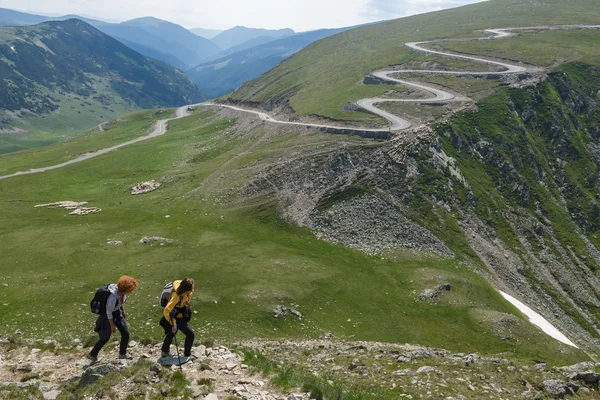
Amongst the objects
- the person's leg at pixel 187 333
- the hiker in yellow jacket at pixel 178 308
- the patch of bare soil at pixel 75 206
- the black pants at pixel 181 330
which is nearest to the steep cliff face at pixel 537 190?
the person's leg at pixel 187 333

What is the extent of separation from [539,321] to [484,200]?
30.5 metres

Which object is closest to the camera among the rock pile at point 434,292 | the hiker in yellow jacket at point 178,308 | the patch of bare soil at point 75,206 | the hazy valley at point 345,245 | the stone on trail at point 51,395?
the stone on trail at point 51,395

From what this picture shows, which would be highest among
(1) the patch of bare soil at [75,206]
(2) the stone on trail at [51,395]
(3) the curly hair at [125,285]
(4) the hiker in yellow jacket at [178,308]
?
(3) the curly hair at [125,285]

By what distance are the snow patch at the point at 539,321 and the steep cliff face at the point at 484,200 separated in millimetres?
3173

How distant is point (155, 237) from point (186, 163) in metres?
49.1

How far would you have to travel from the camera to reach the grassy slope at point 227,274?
38906 millimetres

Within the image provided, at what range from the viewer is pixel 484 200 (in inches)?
3155

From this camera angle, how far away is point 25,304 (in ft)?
122

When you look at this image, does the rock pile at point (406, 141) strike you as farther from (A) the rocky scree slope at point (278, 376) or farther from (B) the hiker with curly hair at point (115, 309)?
(B) the hiker with curly hair at point (115, 309)

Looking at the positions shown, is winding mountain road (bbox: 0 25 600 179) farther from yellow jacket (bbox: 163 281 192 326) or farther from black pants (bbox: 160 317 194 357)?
yellow jacket (bbox: 163 281 192 326)

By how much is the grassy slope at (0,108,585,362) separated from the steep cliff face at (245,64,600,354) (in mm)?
6035

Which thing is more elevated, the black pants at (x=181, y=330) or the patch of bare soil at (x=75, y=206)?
the black pants at (x=181, y=330)

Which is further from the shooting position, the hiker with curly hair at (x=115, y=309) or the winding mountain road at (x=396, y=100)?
the winding mountain road at (x=396, y=100)

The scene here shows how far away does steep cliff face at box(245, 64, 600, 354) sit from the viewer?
6638 centimetres
